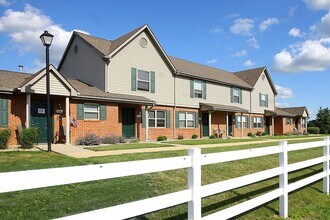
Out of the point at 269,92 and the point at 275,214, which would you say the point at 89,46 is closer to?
the point at 275,214

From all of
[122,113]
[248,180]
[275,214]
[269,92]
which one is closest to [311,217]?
[275,214]

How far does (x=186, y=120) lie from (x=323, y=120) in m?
34.5

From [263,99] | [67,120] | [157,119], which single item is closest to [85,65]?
[157,119]

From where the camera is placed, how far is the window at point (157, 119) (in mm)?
23027

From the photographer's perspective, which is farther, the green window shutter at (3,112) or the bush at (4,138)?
the green window shutter at (3,112)

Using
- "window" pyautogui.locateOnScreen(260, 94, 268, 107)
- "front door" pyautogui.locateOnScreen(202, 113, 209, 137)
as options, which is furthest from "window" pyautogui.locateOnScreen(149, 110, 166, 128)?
"window" pyautogui.locateOnScreen(260, 94, 268, 107)

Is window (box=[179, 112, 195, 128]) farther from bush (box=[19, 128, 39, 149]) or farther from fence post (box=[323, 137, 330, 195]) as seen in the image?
fence post (box=[323, 137, 330, 195])

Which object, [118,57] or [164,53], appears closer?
[118,57]

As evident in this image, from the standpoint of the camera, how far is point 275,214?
5820 mm

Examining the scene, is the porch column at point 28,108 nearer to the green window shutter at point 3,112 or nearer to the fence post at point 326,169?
the green window shutter at point 3,112

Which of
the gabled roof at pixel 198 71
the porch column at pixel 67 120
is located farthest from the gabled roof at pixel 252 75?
the porch column at pixel 67 120

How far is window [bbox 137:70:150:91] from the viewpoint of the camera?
22.5 metres

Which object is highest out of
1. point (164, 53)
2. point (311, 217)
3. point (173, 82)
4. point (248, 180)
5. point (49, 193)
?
point (164, 53)

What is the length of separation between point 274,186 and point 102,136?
13149 mm
